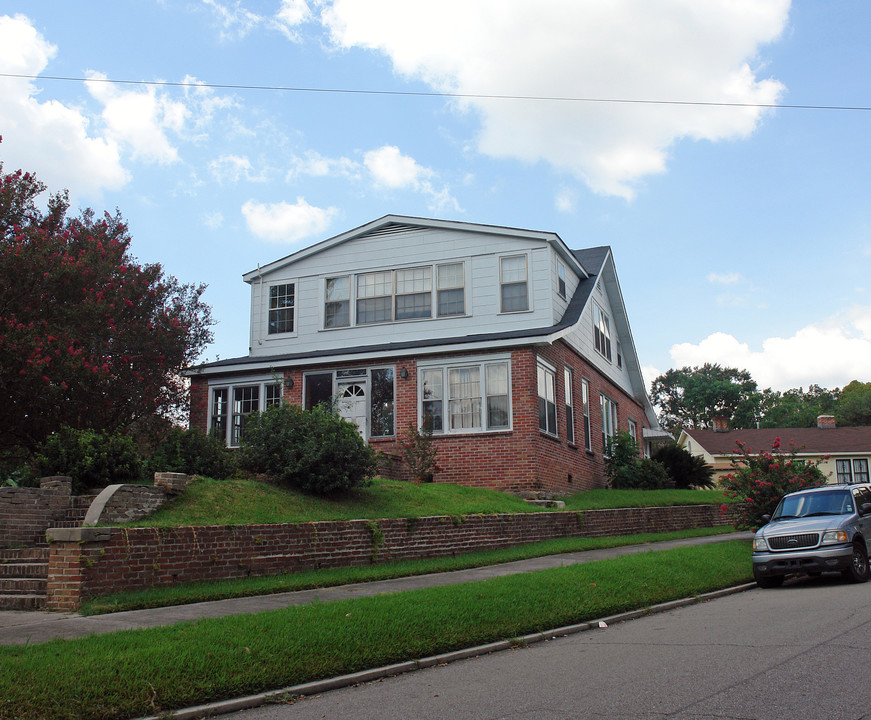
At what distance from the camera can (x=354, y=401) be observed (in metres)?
21.7

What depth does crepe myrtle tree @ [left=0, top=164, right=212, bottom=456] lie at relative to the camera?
47.1 ft

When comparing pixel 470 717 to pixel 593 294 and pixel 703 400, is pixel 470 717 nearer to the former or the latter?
pixel 593 294

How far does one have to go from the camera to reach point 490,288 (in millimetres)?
21953

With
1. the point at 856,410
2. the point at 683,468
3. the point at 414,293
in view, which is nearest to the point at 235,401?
the point at 414,293

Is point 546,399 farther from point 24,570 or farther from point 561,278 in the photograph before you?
point 24,570

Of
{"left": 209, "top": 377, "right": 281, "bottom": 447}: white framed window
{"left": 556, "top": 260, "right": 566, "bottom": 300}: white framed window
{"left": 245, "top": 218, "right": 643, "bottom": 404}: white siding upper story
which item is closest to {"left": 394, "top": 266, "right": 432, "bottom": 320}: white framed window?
{"left": 245, "top": 218, "right": 643, "bottom": 404}: white siding upper story

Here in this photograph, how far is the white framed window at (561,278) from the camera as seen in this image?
2239 centimetres

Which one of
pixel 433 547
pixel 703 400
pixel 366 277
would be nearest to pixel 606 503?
pixel 433 547

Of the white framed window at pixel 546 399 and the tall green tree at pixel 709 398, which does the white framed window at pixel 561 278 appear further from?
the tall green tree at pixel 709 398

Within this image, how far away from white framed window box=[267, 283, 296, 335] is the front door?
3.16m

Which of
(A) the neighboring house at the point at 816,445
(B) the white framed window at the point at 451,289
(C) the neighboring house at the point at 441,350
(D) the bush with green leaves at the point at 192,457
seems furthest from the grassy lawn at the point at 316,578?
(A) the neighboring house at the point at 816,445

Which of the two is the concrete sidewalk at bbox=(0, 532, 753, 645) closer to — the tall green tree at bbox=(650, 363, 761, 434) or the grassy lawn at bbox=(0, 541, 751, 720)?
the grassy lawn at bbox=(0, 541, 751, 720)

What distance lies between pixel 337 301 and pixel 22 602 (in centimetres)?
1478

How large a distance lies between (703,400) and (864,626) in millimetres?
69055
